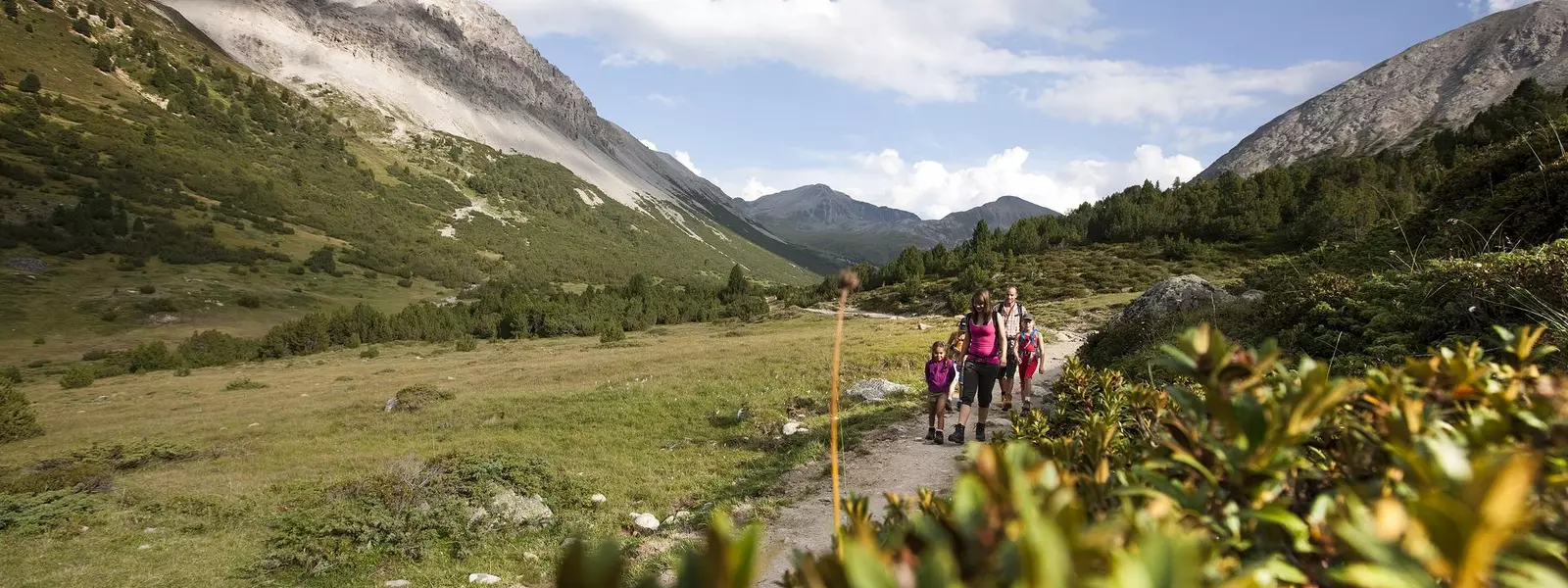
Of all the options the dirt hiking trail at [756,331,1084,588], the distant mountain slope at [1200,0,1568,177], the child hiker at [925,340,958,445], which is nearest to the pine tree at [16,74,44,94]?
the dirt hiking trail at [756,331,1084,588]

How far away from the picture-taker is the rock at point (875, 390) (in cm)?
1347

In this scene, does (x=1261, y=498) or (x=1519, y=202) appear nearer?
(x=1261, y=498)

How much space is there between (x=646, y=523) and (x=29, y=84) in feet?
382

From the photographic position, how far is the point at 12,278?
43.7 meters

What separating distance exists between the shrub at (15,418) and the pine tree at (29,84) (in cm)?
9189

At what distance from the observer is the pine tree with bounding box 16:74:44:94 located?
72.6 metres

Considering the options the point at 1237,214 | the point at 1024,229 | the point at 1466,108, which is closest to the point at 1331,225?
the point at 1237,214

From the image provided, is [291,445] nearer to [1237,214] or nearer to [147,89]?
[1237,214]

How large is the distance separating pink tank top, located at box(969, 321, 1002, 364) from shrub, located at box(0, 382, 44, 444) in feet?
87.7

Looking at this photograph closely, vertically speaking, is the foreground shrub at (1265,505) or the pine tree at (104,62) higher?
the pine tree at (104,62)

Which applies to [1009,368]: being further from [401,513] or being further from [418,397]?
[418,397]

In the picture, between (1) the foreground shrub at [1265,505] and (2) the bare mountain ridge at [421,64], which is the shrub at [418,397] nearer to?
(1) the foreground shrub at [1265,505]

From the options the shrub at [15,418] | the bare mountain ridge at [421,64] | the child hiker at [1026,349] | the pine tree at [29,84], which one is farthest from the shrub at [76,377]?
the bare mountain ridge at [421,64]

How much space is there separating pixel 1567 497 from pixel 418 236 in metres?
118
